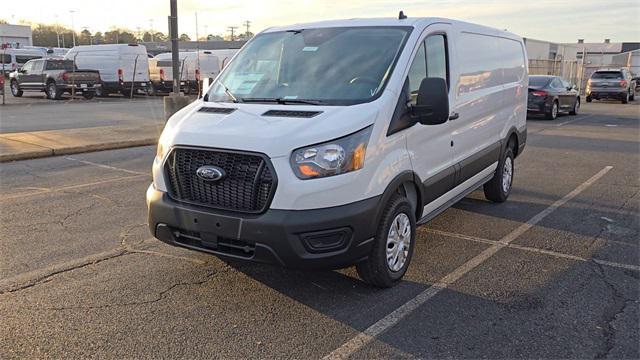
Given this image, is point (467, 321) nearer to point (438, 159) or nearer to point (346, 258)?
point (346, 258)

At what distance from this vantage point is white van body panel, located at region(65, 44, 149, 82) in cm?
2694

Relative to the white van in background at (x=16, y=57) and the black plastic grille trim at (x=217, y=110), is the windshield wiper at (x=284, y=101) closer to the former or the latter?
the black plastic grille trim at (x=217, y=110)

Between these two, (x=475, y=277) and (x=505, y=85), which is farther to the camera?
(x=505, y=85)

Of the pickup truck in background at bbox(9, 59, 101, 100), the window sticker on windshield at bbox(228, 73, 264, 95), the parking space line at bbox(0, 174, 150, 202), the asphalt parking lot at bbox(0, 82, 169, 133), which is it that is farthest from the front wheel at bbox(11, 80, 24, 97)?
the window sticker on windshield at bbox(228, 73, 264, 95)

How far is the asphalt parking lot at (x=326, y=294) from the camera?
3.51 metres

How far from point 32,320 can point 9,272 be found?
42.2 inches

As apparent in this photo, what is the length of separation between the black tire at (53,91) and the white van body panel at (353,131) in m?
22.4

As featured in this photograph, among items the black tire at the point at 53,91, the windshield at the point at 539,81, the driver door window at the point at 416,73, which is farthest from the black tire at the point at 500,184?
the black tire at the point at 53,91

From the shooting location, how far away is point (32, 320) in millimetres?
3779

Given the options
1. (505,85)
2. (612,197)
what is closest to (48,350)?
(505,85)

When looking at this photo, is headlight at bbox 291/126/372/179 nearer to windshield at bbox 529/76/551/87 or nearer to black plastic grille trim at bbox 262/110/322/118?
black plastic grille trim at bbox 262/110/322/118

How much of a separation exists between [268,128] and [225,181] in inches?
18.6

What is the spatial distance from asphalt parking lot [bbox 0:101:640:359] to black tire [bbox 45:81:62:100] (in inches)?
784

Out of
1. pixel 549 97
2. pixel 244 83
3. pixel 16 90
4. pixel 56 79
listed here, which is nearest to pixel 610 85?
pixel 549 97
